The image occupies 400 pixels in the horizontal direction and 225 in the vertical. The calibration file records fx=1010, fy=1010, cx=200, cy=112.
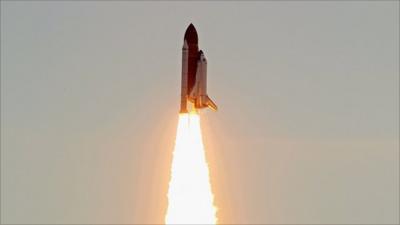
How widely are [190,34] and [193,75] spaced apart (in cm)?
251

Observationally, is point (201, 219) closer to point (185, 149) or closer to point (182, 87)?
point (185, 149)

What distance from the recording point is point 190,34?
6181 centimetres

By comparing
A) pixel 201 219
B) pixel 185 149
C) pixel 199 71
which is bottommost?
pixel 201 219

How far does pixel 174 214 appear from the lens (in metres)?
61.8

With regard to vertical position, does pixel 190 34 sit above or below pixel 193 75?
above

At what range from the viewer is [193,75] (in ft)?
203

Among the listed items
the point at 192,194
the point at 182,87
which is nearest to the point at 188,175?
the point at 192,194

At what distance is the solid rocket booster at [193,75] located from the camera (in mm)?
61531

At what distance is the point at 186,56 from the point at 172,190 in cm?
827

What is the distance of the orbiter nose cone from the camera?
203 feet

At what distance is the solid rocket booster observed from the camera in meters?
61.5

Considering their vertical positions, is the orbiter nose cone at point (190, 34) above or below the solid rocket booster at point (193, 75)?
above

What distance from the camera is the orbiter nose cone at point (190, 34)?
61.8 meters

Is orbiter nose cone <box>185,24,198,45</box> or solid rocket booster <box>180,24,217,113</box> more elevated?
orbiter nose cone <box>185,24,198,45</box>
